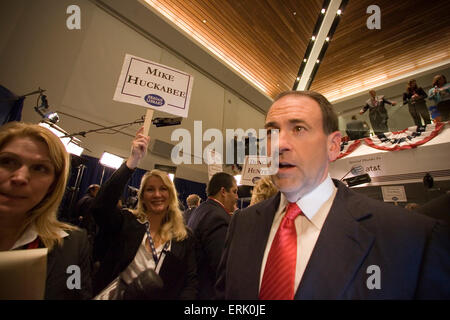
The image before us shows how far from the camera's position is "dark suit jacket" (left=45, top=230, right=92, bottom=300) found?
0.87 meters

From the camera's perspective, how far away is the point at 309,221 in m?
0.84

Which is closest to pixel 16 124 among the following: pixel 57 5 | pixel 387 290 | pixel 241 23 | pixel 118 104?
pixel 387 290

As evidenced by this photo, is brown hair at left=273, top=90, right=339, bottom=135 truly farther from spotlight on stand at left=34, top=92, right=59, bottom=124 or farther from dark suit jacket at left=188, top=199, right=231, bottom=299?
spotlight on stand at left=34, top=92, right=59, bottom=124

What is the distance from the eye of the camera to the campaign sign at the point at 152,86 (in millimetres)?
1744

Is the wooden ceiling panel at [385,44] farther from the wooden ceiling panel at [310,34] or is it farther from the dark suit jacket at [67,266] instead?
the dark suit jacket at [67,266]

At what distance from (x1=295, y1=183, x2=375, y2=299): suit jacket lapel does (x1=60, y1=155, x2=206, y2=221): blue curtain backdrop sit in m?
4.61

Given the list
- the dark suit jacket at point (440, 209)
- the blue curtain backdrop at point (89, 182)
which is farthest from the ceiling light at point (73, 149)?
the dark suit jacket at point (440, 209)

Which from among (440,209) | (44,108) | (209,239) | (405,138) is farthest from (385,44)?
(44,108)

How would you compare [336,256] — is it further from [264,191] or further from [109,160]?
[109,160]

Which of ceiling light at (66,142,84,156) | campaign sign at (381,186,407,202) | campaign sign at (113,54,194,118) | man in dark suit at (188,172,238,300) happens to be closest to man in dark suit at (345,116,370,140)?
campaign sign at (381,186,407,202)

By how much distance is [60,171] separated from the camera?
40.9 inches

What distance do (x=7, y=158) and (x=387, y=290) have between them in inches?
60.7
